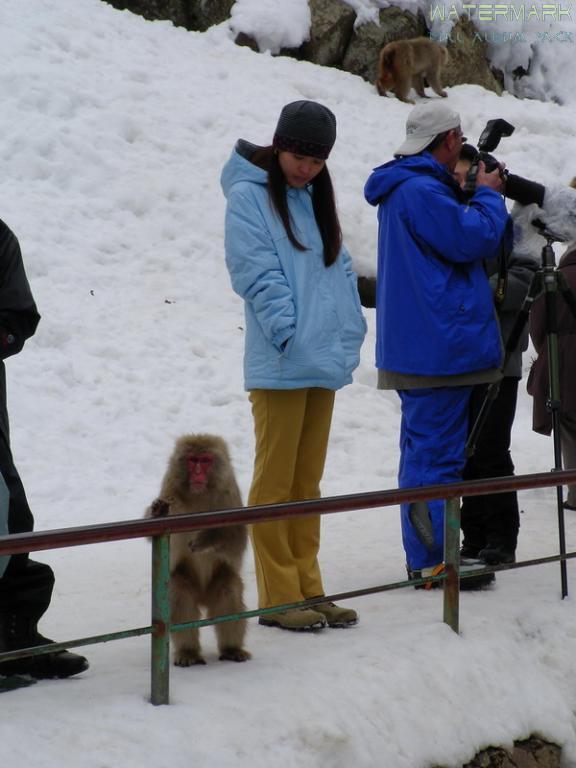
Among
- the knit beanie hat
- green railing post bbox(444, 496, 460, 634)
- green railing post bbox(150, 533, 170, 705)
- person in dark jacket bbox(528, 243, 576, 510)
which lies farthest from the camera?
person in dark jacket bbox(528, 243, 576, 510)

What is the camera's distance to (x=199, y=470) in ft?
12.8

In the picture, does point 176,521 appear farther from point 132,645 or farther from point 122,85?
point 122,85

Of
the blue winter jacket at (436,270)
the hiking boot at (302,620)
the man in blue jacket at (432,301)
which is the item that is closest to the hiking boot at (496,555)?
the man in blue jacket at (432,301)

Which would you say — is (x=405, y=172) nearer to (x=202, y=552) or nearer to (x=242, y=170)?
(x=242, y=170)

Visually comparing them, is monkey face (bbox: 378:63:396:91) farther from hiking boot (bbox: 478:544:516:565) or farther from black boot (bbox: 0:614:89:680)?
black boot (bbox: 0:614:89:680)

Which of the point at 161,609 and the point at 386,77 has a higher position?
the point at 386,77

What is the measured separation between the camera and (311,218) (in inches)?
180

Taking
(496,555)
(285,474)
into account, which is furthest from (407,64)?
(285,474)

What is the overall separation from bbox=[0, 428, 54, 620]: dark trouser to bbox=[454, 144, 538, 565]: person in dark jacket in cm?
231

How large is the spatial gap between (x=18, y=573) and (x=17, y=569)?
0.01 metres

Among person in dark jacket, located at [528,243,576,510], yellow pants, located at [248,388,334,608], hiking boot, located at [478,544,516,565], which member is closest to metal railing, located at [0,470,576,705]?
yellow pants, located at [248,388,334,608]

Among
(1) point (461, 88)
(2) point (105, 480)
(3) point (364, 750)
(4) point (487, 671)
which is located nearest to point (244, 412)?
(2) point (105, 480)

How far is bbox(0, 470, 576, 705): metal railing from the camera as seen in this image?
3.09 meters

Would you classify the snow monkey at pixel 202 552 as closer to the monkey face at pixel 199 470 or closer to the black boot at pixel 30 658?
the monkey face at pixel 199 470
